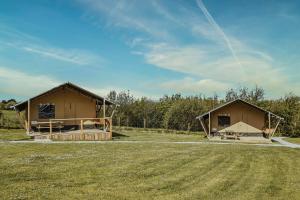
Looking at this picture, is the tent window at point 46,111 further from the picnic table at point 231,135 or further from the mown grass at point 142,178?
the mown grass at point 142,178

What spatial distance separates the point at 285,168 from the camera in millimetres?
14789

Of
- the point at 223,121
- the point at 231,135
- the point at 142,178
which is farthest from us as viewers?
the point at 223,121

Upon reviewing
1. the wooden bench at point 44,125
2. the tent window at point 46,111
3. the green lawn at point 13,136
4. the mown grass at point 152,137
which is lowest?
the mown grass at point 152,137

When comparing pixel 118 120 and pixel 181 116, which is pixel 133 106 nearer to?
pixel 118 120

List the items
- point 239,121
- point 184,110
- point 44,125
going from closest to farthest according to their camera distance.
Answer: point 44,125
point 239,121
point 184,110

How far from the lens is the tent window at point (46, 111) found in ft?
102

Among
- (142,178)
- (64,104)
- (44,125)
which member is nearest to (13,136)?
(44,125)

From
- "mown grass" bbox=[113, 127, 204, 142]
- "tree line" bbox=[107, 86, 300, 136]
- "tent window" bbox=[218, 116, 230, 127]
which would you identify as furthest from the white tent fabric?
"tree line" bbox=[107, 86, 300, 136]

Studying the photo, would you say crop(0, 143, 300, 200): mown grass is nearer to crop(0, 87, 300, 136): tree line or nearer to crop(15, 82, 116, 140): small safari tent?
crop(15, 82, 116, 140): small safari tent

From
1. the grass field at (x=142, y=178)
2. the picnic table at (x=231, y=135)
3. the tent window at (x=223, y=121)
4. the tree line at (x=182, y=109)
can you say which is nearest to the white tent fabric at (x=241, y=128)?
the picnic table at (x=231, y=135)

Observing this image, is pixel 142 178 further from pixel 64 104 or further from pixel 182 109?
pixel 182 109

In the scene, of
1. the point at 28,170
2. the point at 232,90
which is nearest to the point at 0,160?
the point at 28,170

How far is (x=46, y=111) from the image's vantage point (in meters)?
31.3

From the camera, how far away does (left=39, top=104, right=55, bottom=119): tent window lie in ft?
102
